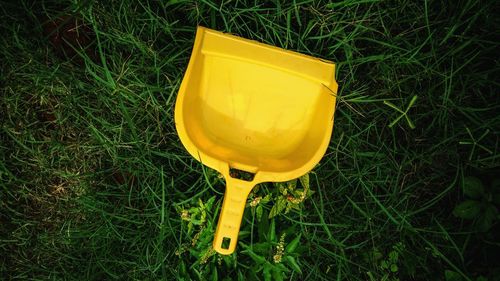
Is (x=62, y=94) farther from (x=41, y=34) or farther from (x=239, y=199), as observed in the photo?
(x=239, y=199)

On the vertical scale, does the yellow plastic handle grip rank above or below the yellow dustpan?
below

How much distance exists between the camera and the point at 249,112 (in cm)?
117

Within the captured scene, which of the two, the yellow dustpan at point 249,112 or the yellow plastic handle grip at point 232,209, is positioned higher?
the yellow dustpan at point 249,112

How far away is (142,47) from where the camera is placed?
3.79 ft

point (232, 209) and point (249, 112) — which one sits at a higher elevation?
point (249, 112)

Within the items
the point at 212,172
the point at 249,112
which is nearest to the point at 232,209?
the point at 212,172

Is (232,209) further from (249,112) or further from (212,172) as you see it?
(249,112)

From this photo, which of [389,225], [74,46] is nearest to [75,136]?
[74,46]

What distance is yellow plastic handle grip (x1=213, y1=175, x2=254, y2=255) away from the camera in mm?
1076

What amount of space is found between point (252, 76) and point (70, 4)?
2.00ft

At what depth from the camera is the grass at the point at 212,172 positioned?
116cm

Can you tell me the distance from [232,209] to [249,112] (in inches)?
12.1

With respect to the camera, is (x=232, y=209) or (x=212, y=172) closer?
(x=232, y=209)

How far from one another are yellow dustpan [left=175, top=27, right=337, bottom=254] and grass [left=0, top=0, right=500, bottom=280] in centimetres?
10
